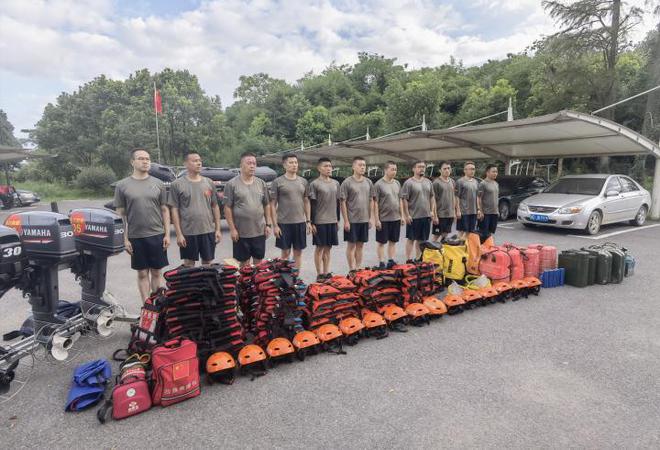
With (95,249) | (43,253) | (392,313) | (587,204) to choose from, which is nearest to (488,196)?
(587,204)

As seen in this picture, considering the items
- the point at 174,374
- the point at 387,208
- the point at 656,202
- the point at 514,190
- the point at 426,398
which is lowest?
the point at 426,398

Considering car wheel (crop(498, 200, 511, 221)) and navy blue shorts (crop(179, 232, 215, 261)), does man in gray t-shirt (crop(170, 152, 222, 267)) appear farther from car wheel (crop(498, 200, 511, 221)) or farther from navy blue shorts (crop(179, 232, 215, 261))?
car wheel (crop(498, 200, 511, 221))

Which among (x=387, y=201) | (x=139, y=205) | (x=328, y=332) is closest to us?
(x=328, y=332)

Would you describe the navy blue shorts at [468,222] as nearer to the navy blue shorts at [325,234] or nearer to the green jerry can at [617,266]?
the green jerry can at [617,266]

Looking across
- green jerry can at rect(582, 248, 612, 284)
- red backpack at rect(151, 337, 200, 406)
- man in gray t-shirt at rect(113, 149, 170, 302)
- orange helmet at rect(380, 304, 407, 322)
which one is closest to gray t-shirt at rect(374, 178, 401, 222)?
orange helmet at rect(380, 304, 407, 322)

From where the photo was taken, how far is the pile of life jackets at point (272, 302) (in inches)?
140

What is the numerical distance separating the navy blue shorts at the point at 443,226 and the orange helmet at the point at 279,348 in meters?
4.24

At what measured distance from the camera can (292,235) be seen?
5211mm

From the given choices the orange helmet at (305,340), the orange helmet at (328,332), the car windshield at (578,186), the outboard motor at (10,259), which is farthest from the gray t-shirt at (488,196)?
the outboard motor at (10,259)

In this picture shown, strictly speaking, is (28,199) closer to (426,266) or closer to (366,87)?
(426,266)

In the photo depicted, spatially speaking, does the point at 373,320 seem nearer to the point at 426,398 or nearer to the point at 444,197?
the point at 426,398

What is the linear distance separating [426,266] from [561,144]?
860cm

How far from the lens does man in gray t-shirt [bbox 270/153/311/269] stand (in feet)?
16.8

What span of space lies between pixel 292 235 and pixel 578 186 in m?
8.89
